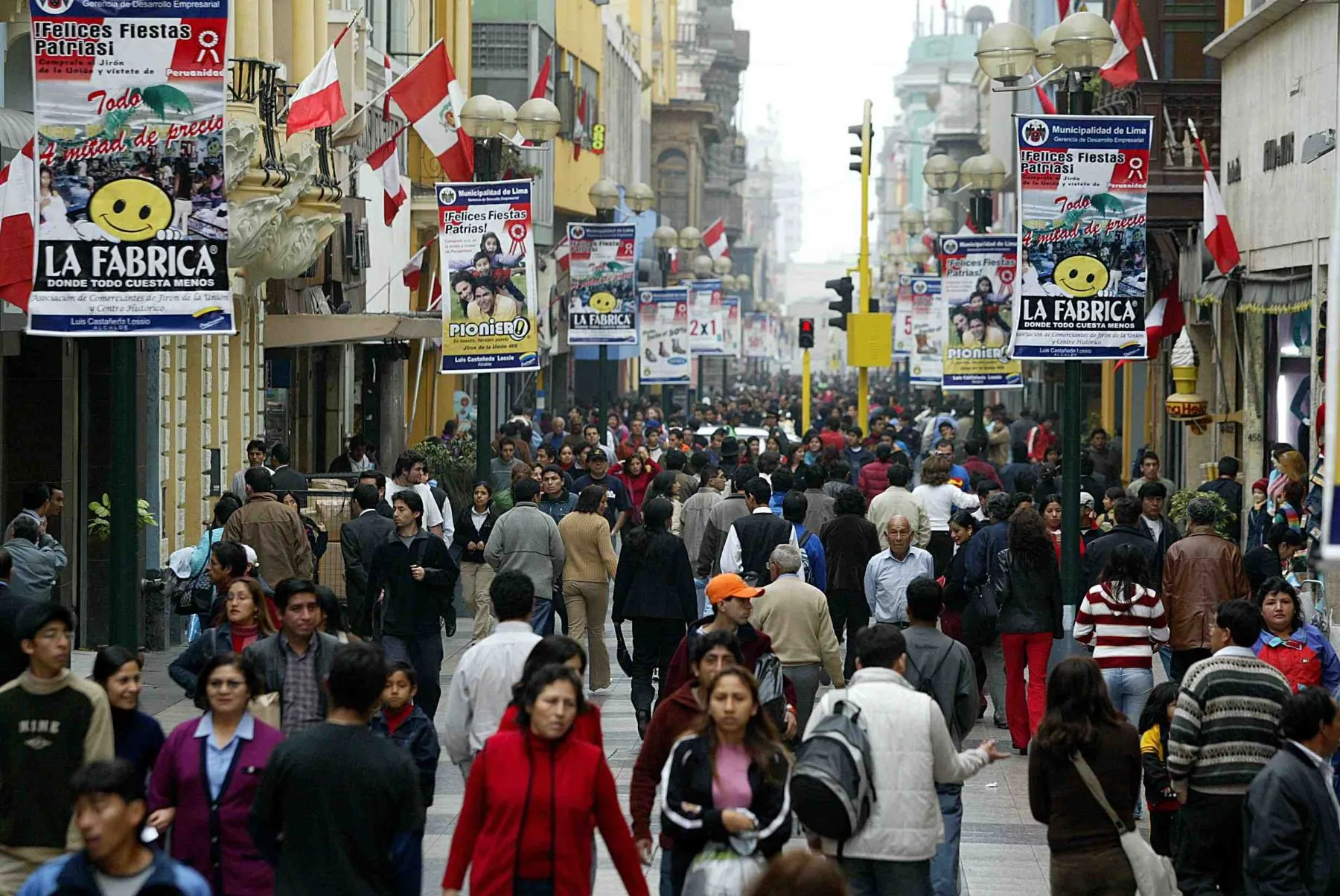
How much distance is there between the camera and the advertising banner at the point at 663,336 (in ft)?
137

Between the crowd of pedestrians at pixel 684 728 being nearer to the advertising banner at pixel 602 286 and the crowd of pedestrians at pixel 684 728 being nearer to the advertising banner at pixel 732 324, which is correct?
the advertising banner at pixel 602 286

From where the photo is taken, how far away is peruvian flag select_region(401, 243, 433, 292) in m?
32.7

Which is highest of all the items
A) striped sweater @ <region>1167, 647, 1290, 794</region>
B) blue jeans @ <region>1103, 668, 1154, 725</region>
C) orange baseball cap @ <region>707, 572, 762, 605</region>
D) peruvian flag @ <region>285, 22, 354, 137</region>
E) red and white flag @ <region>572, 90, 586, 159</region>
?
red and white flag @ <region>572, 90, 586, 159</region>

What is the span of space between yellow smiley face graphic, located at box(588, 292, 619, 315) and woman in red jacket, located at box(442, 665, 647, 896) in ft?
80.3

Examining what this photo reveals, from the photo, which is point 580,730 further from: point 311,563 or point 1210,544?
point 311,563

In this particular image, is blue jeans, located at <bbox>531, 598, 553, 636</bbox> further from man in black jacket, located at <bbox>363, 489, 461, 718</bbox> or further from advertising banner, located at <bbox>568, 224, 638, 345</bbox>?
advertising banner, located at <bbox>568, 224, 638, 345</bbox>

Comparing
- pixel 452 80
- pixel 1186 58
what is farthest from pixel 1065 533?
pixel 1186 58

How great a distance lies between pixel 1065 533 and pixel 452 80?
485 inches

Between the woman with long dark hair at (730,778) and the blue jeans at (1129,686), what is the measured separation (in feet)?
16.6

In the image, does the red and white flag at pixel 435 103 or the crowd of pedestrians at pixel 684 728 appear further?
the red and white flag at pixel 435 103

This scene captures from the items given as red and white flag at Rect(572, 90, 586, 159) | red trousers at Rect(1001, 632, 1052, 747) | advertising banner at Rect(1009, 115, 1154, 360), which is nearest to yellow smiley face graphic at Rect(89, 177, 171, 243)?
red trousers at Rect(1001, 632, 1052, 747)

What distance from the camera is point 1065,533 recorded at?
616 inches

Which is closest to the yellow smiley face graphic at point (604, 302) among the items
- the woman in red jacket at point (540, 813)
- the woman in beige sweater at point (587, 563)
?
the woman in beige sweater at point (587, 563)

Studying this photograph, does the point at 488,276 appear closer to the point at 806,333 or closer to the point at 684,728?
the point at 684,728
